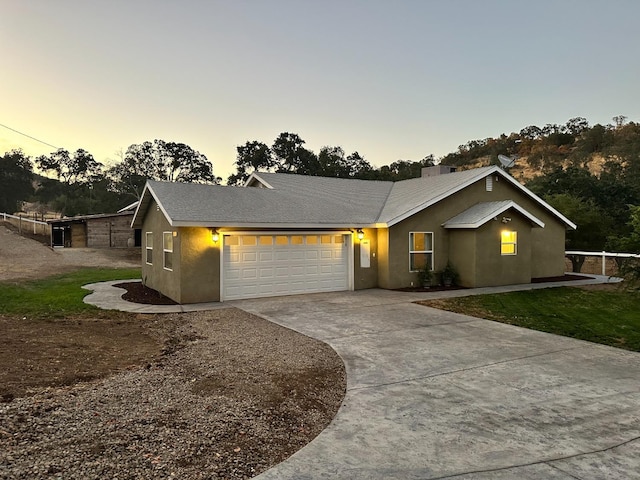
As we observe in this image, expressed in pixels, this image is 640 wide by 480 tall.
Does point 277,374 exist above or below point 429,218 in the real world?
below

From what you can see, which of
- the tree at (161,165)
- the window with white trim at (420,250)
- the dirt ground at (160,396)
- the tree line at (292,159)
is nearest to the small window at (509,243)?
the window with white trim at (420,250)

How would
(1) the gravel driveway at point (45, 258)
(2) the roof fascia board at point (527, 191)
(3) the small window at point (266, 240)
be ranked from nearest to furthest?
(3) the small window at point (266, 240), (2) the roof fascia board at point (527, 191), (1) the gravel driveway at point (45, 258)

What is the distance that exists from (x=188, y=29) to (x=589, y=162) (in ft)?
187

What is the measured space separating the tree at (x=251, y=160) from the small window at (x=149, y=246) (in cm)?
4239

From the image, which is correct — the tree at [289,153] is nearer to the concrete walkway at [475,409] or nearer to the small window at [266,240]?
the small window at [266,240]

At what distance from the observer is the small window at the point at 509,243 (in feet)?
49.0

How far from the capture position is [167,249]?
500 inches

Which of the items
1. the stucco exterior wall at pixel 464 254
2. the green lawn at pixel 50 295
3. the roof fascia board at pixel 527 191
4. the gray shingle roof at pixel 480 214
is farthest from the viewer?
the roof fascia board at pixel 527 191

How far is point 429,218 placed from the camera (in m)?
14.9

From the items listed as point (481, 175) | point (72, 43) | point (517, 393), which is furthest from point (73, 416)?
point (72, 43)

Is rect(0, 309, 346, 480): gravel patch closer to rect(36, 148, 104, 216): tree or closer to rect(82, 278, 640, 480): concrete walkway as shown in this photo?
rect(82, 278, 640, 480): concrete walkway

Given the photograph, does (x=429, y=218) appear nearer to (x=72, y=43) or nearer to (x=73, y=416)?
(x=73, y=416)

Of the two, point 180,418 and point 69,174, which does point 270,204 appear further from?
point 69,174

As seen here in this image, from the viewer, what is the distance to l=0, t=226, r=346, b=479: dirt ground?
3.40 m
